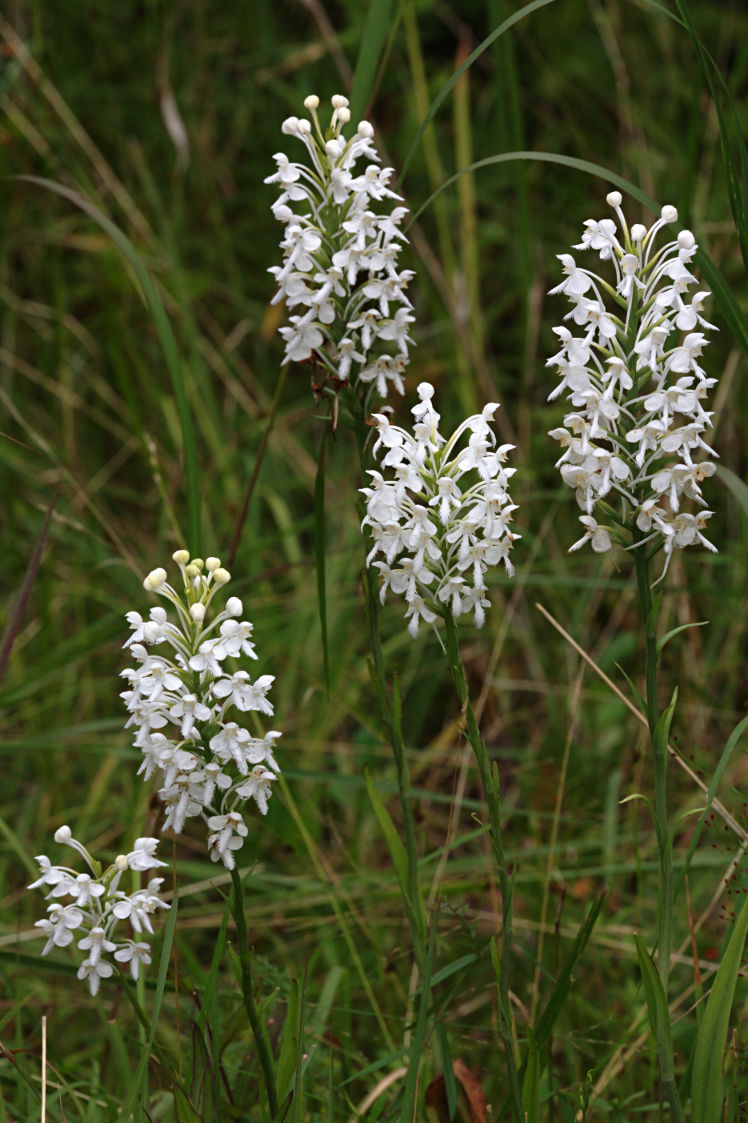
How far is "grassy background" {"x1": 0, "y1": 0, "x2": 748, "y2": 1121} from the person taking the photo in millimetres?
3586

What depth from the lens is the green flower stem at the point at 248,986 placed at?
2.35 m

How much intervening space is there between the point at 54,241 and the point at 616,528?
3.68m

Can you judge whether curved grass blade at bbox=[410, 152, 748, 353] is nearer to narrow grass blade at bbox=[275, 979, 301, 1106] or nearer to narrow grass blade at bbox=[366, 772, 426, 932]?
narrow grass blade at bbox=[366, 772, 426, 932]

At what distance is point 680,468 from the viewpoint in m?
2.22

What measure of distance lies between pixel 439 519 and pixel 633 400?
1.38 ft

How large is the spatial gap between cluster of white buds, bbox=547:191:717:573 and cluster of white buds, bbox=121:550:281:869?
701 millimetres

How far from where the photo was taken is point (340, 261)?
2.57 meters

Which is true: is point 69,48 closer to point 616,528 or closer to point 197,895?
point 197,895

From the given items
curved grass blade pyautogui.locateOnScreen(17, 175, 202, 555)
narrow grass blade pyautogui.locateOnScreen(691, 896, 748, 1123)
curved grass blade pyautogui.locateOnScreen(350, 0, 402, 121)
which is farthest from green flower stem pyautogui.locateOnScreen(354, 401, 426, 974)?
curved grass blade pyautogui.locateOnScreen(350, 0, 402, 121)

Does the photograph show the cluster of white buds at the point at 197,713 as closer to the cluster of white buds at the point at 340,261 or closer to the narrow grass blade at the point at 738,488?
the cluster of white buds at the point at 340,261

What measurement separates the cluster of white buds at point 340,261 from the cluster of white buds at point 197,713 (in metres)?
0.61

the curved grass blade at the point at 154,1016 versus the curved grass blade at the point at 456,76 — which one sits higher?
the curved grass blade at the point at 456,76

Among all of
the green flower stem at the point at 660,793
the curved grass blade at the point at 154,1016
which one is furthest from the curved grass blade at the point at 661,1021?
the curved grass blade at the point at 154,1016

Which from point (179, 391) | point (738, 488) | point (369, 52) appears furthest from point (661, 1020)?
point (369, 52)
